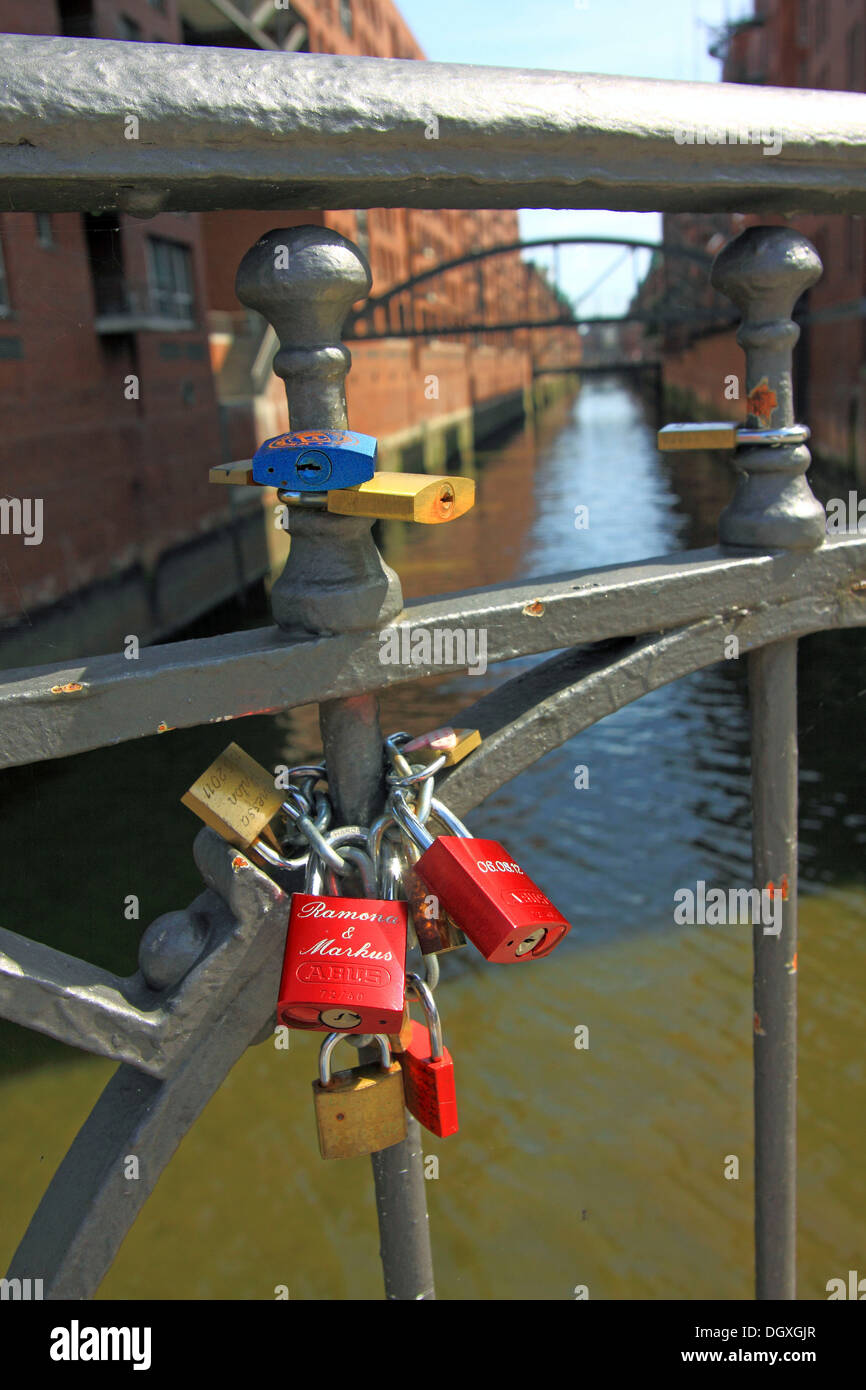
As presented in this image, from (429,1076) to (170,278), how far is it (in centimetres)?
1851

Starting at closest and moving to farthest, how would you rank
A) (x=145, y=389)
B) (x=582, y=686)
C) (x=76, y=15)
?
1. (x=582, y=686)
2. (x=76, y=15)
3. (x=145, y=389)

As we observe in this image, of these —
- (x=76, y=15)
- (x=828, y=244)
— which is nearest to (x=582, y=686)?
(x=76, y=15)

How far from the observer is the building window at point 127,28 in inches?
591

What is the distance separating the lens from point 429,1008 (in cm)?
107

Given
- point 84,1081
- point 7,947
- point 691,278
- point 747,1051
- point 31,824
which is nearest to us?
point 7,947

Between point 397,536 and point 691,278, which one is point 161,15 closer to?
point 397,536

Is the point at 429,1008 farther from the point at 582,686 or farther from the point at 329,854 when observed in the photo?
the point at 582,686

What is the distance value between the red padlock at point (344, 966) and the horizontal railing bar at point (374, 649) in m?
0.21

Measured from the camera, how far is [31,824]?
56.1 inches

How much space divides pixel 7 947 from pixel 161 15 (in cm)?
1976

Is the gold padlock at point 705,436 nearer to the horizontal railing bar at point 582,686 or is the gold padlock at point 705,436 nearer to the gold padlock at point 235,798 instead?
the horizontal railing bar at point 582,686

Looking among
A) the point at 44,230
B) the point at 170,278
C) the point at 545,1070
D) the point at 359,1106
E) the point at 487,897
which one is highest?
the point at 170,278

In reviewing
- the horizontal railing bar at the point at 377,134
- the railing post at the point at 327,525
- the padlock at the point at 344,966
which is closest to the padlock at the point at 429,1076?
the padlock at the point at 344,966

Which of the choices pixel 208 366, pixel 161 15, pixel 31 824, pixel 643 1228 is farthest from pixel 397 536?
pixel 31 824
